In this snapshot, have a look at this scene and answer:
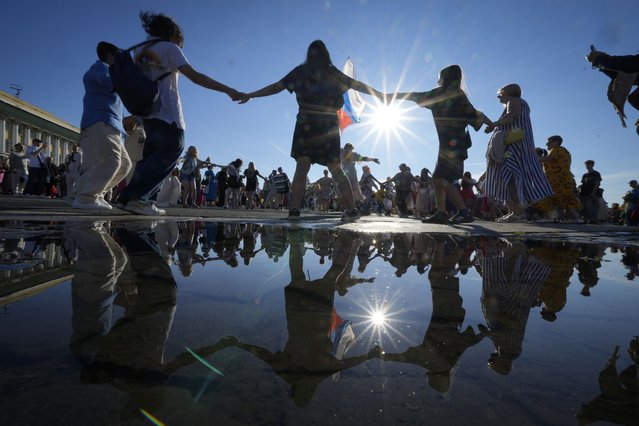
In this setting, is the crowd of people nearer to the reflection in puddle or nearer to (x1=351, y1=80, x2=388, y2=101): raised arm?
(x1=351, y1=80, x2=388, y2=101): raised arm

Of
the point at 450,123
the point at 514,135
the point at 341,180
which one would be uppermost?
the point at 450,123

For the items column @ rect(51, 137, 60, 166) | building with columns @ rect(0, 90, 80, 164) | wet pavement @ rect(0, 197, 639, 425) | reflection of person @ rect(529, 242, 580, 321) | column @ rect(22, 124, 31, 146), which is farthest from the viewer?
column @ rect(51, 137, 60, 166)

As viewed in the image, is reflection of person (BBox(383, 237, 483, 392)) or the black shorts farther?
the black shorts

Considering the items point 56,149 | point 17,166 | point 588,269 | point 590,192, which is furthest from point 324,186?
point 56,149

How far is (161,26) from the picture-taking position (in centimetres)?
358

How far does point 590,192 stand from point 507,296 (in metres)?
10.3

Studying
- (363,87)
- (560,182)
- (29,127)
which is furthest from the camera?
(29,127)

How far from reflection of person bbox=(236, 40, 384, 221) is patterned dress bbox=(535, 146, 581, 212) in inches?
170

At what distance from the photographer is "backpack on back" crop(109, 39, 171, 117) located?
323 cm

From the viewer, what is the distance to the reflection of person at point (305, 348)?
48 cm

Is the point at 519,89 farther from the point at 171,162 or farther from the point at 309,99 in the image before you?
the point at 171,162

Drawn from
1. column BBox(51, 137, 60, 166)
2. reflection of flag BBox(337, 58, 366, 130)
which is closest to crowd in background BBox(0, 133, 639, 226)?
reflection of flag BBox(337, 58, 366, 130)

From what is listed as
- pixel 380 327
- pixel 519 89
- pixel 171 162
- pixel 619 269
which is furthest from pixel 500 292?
pixel 519 89

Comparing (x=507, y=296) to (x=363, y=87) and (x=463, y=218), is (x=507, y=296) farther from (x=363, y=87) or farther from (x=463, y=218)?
(x=463, y=218)
